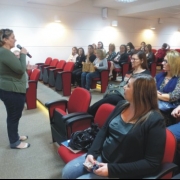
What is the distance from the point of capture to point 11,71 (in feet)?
6.37

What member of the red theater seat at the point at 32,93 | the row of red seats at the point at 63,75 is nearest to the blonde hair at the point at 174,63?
the red theater seat at the point at 32,93

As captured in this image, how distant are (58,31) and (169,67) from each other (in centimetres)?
548

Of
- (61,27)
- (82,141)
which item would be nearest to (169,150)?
(82,141)

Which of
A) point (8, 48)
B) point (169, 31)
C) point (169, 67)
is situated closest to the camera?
point (8, 48)

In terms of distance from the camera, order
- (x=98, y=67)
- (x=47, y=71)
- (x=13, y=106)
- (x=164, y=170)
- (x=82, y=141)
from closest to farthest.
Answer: (x=164, y=170)
(x=82, y=141)
(x=13, y=106)
(x=98, y=67)
(x=47, y=71)

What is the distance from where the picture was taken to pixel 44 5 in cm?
632

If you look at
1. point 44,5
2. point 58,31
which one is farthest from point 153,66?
point 44,5

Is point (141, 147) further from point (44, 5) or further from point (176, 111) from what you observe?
point (44, 5)

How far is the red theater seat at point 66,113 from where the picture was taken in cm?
190

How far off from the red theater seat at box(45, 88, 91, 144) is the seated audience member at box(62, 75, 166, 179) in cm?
57

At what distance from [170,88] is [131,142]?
1225 millimetres

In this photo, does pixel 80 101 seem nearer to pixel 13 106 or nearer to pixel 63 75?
pixel 13 106

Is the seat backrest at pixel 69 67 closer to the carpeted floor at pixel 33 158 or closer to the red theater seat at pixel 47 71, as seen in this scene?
the red theater seat at pixel 47 71

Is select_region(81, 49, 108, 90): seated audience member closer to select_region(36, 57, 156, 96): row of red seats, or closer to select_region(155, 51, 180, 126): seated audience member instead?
select_region(36, 57, 156, 96): row of red seats
